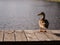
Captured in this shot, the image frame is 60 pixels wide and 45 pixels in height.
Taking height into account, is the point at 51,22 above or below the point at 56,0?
below

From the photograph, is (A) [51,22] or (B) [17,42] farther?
(A) [51,22]

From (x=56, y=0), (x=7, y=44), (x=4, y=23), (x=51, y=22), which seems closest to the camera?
(x=7, y=44)

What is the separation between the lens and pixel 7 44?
3.89m

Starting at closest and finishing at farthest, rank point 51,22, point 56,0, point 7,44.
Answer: point 7,44
point 51,22
point 56,0

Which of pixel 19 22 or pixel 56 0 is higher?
pixel 56 0

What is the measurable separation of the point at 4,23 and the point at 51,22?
4213 mm

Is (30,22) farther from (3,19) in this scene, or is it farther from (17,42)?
(17,42)

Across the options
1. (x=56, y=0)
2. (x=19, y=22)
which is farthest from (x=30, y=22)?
(x=56, y=0)

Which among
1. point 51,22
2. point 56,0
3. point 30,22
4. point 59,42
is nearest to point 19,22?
point 30,22

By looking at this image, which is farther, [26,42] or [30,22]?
[30,22]

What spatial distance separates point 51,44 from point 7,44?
0.93 metres

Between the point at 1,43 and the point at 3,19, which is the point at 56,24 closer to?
the point at 3,19

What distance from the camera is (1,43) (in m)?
3.90

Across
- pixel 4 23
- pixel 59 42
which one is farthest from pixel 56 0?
pixel 59 42
